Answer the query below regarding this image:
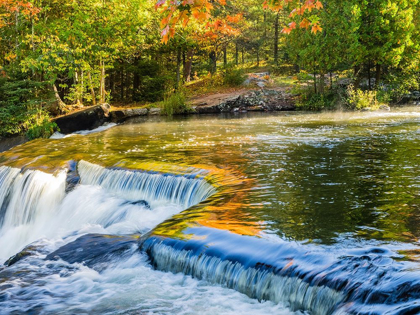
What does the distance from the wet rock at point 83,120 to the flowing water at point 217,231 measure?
7.30 meters

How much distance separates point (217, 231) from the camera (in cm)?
457

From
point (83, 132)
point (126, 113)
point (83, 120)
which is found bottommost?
point (83, 132)

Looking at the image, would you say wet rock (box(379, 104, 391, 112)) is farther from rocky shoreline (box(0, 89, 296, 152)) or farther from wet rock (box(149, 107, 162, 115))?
wet rock (box(149, 107, 162, 115))

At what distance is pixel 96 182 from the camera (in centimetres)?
844

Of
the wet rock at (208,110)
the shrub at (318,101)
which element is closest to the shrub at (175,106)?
the wet rock at (208,110)

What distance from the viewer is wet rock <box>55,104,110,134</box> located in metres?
17.2

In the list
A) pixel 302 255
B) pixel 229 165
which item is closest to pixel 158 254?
pixel 302 255

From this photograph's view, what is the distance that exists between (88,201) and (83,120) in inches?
420

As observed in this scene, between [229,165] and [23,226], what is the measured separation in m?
4.17

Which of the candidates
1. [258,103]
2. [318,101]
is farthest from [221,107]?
[318,101]

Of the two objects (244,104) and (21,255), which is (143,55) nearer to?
(244,104)

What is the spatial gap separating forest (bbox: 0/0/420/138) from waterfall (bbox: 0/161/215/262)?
6511 millimetres

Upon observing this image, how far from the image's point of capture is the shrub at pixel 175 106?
21781 mm

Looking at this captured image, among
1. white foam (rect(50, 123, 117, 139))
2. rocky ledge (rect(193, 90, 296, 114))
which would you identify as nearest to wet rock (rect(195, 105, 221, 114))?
rocky ledge (rect(193, 90, 296, 114))
